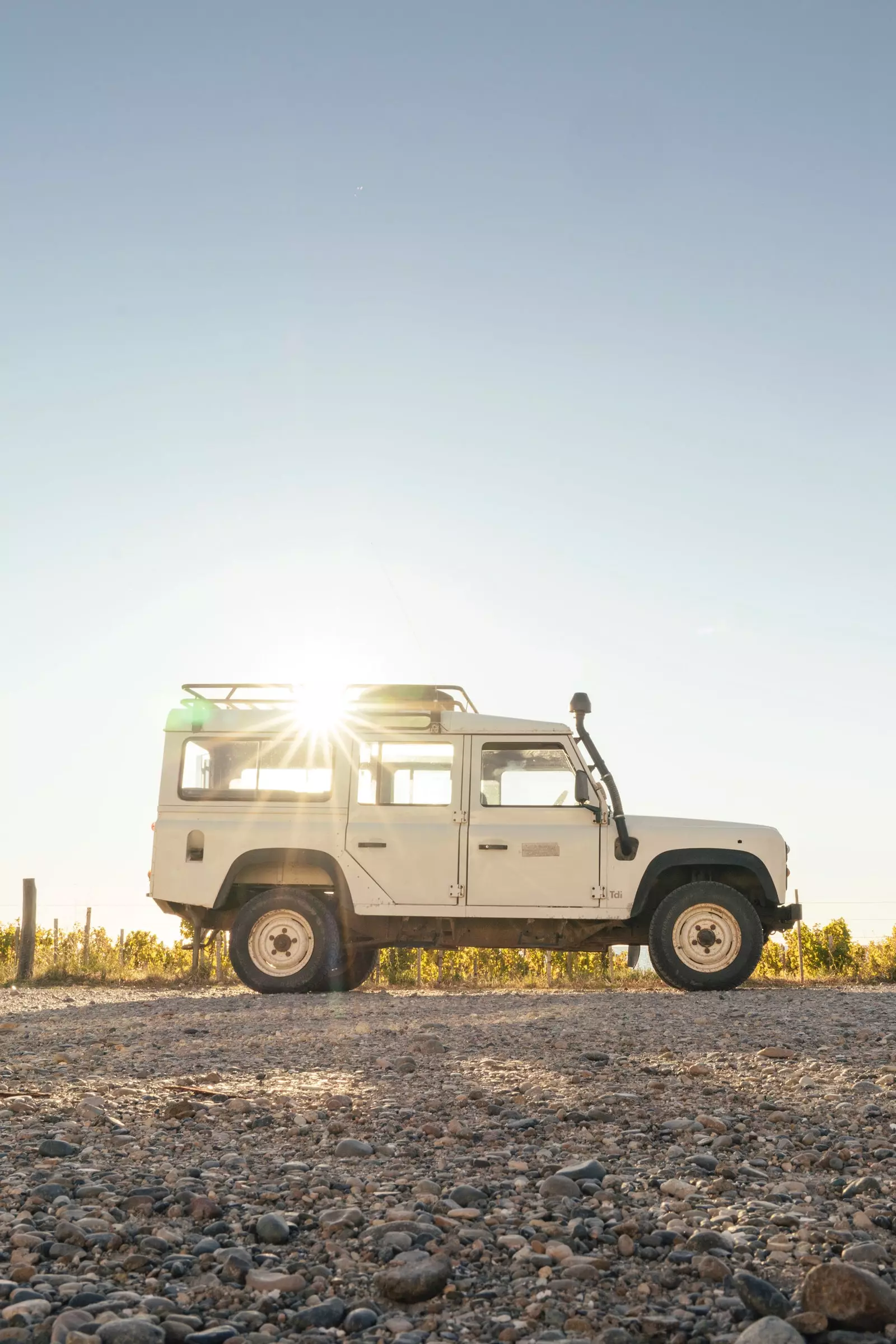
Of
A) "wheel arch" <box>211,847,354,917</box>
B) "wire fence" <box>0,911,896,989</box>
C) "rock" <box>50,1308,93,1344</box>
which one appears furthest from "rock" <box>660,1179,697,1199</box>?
"wire fence" <box>0,911,896,989</box>

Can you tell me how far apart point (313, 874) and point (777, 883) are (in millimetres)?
4481

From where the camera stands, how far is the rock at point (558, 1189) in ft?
10.7

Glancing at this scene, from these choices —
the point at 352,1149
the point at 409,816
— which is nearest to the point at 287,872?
the point at 409,816

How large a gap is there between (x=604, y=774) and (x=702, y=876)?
1356 millimetres

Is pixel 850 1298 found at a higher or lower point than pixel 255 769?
lower

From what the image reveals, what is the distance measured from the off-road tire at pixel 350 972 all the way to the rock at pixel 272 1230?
7889mm

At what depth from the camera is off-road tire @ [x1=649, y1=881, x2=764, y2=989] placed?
33.2 feet

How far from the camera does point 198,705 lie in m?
11.2

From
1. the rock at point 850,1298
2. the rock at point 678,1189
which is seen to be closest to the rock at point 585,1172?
the rock at point 678,1189

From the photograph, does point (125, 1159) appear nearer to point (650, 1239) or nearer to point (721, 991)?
point (650, 1239)

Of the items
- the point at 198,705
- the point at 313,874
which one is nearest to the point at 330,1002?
the point at 313,874

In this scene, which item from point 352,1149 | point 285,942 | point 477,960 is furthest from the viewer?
point 477,960

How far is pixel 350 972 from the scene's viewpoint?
11.5 metres

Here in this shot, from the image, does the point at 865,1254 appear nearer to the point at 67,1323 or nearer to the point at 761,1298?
the point at 761,1298
